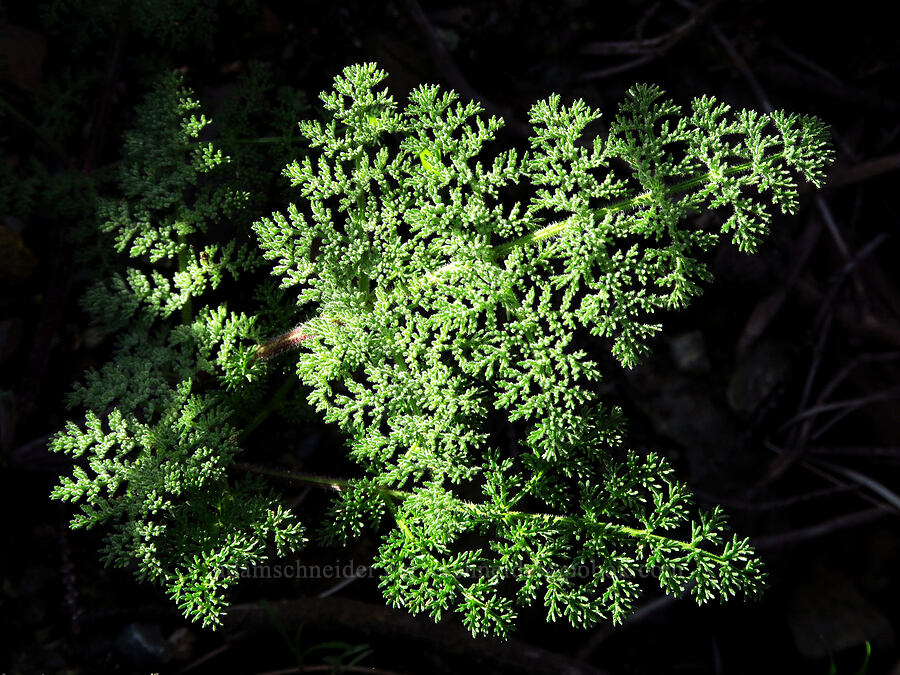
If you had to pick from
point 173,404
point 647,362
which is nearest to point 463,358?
point 173,404

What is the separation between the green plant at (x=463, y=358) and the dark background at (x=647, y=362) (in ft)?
2.84

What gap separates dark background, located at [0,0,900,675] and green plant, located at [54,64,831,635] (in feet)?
2.84

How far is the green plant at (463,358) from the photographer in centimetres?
228

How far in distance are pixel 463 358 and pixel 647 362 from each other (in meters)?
1.97

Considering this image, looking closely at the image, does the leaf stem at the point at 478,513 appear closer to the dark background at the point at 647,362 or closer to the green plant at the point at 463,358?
the green plant at the point at 463,358

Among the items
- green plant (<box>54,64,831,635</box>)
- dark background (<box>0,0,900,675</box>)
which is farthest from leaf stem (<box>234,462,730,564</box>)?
dark background (<box>0,0,900,675</box>)

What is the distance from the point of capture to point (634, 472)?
2568 mm

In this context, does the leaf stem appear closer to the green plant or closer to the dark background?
the green plant

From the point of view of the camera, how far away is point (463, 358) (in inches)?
93.9

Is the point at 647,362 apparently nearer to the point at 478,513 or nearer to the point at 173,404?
the point at 478,513

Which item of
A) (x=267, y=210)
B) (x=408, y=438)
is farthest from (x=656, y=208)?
(x=267, y=210)

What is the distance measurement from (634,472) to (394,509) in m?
0.88

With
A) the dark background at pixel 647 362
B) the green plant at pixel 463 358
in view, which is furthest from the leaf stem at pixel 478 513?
the dark background at pixel 647 362

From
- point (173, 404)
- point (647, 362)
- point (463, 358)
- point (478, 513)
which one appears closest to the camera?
point (463, 358)
